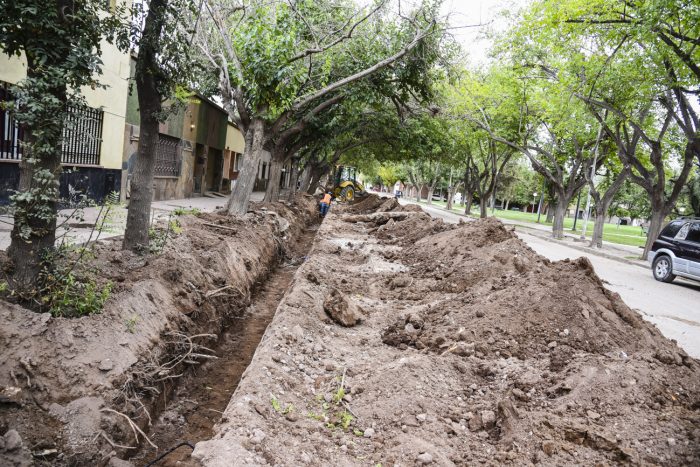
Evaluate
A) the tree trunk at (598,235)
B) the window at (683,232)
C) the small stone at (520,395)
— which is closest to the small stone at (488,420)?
the small stone at (520,395)

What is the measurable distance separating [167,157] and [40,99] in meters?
15.4

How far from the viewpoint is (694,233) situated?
1266 centimetres

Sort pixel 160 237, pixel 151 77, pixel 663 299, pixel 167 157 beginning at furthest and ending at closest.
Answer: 1. pixel 167 157
2. pixel 663 299
3. pixel 160 237
4. pixel 151 77

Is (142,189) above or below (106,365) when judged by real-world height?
above

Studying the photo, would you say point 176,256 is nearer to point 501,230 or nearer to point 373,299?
point 373,299

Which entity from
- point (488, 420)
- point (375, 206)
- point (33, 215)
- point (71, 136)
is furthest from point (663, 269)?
point (33, 215)

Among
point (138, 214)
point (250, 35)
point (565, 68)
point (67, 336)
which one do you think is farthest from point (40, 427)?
point (565, 68)

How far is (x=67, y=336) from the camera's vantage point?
4.19 meters

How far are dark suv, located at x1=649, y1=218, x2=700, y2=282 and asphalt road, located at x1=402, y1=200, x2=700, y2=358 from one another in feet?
1.14

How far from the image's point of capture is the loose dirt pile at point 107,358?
11.6 ft

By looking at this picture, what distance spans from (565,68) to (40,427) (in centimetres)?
1689

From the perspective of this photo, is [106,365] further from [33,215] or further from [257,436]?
[257,436]

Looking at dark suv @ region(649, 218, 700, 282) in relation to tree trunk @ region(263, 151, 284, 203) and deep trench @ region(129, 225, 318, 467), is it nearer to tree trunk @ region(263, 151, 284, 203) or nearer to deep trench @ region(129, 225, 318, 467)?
deep trench @ region(129, 225, 318, 467)

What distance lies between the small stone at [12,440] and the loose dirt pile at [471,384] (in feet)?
3.62
